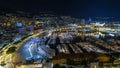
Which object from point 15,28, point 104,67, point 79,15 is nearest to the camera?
point 104,67

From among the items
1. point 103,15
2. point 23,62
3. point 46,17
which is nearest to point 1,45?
point 23,62

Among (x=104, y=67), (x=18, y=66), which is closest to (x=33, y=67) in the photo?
(x=18, y=66)

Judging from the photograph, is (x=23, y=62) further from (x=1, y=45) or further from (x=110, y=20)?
(x=110, y=20)

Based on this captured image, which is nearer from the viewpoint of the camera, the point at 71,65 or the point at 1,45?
the point at 71,65

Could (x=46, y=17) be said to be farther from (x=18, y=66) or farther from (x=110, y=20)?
(x=18, y=66)

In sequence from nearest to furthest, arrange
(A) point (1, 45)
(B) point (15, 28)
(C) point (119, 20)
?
1. (A) point (1, 45)
2. (B) point (15, 28)
3. (C) point (119, 20)

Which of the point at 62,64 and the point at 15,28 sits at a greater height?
the point at 62,64
